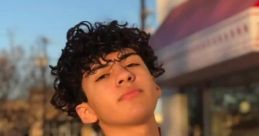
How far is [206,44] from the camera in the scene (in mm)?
9852

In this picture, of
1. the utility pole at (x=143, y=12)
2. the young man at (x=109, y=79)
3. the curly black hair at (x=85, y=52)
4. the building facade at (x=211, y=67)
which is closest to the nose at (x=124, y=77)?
the young man at (x=109, y=79)

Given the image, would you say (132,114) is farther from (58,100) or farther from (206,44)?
(206,44)

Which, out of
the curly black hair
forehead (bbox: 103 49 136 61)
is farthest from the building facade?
forehead (bbox: 103 49 136 61)

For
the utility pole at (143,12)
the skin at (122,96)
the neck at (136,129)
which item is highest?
the skin at (122,96)

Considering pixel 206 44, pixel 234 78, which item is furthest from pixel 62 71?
pixel 234 78

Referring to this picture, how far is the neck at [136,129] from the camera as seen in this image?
2.23 metres

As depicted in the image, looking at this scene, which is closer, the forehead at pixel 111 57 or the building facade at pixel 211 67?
the forehead at pixel 111 57

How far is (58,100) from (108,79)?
38 centimetres

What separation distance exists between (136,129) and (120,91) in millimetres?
129

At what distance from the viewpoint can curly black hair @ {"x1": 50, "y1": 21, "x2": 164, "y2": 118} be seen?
7.86ft

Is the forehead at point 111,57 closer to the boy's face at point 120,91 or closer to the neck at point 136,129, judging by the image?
the boy's face at point 120,91

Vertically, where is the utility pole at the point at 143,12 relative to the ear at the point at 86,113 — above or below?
below

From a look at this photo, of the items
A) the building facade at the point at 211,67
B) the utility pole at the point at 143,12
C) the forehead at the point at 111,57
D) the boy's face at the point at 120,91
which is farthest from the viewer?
the utility pole at the point at 143,12

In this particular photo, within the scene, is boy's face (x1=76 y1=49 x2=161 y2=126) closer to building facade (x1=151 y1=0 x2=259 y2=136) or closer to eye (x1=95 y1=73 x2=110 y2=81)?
eye (x1=95 y1=73 x2=110 y2=81)
